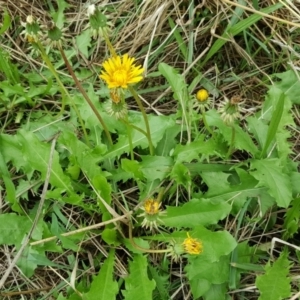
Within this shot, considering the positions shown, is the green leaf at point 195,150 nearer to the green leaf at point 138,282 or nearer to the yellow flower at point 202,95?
the yellow flower at point 202,95

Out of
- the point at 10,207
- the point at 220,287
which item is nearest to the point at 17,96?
the point at 10,207

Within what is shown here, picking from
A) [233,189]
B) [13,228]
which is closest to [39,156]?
[13,228]

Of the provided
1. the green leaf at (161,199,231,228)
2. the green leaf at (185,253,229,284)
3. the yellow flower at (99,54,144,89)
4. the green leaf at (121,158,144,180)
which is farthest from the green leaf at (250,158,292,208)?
the yellow flower at (99,54,144,89)

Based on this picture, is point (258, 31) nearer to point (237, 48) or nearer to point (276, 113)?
point (237, 48)

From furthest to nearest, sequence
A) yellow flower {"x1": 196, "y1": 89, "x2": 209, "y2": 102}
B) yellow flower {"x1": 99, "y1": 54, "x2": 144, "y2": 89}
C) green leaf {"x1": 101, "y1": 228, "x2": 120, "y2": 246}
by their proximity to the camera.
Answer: green leaf {"x1": 101, "y1": 228, "x2": 120, "y2": 246} < yellow flower {"x1": 196, "y1": 89, "x2": 209, "y2": 102} < yellow flower {"x1": 99, "y1": 54, "x2": 144, "y2": 89}

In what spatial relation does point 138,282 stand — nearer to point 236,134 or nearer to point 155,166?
point 155,166

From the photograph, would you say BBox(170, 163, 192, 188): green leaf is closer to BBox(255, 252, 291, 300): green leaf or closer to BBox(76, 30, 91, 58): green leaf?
BBox(255, 252, 291, 300): green leaf
